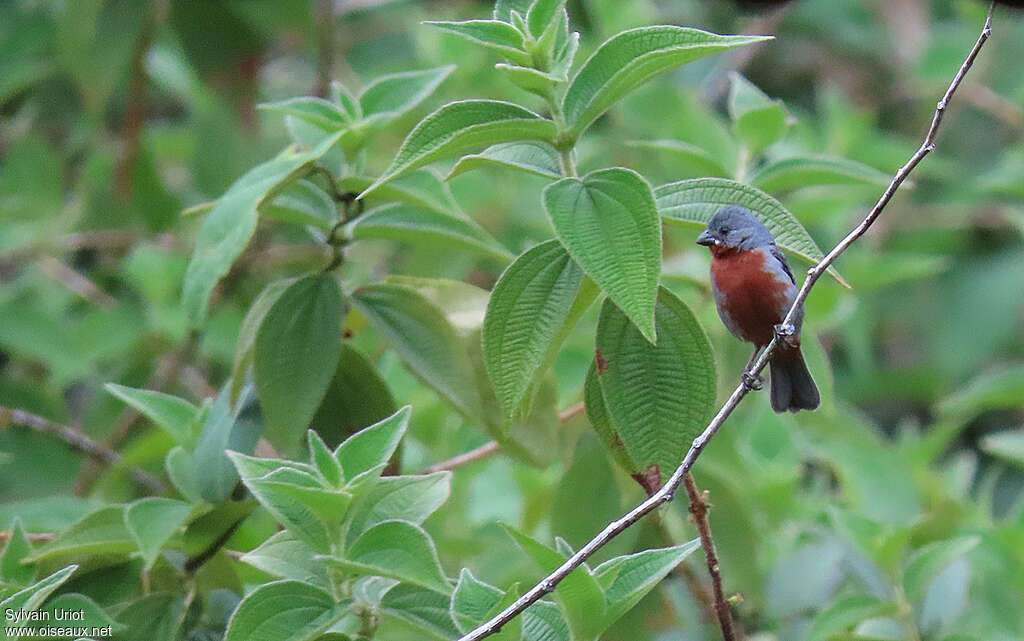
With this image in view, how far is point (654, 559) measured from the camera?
1.22 m

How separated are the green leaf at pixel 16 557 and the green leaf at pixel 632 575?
736 millimetres

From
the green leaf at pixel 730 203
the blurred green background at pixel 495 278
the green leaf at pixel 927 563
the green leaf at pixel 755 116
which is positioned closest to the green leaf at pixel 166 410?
the blurred green background at pixel 495 278

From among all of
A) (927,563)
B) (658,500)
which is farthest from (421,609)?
(927,563)

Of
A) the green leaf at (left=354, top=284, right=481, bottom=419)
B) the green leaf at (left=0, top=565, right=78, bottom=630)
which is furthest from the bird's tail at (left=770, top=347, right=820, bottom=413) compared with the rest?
the green leaf at (left=0, top=565, right=78, bottom=630)

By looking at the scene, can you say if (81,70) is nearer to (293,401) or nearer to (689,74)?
(293,401)

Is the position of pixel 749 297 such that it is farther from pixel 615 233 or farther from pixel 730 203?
pixel 615 233

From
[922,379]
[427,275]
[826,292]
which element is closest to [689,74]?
[922,379]

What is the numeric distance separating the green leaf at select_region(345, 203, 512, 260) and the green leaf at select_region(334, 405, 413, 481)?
36cm

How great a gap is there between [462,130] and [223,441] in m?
0.54

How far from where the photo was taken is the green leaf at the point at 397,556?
46.6 inches

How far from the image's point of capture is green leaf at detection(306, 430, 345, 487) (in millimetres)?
1241

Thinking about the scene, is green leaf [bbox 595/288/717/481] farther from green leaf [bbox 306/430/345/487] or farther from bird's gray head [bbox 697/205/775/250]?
green leaf [bbox 306/430/345/487]

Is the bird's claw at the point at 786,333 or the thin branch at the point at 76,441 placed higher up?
the bird's claw at the point at 786,333

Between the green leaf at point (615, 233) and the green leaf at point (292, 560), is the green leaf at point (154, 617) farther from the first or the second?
the green leaf at point (615, 233)
